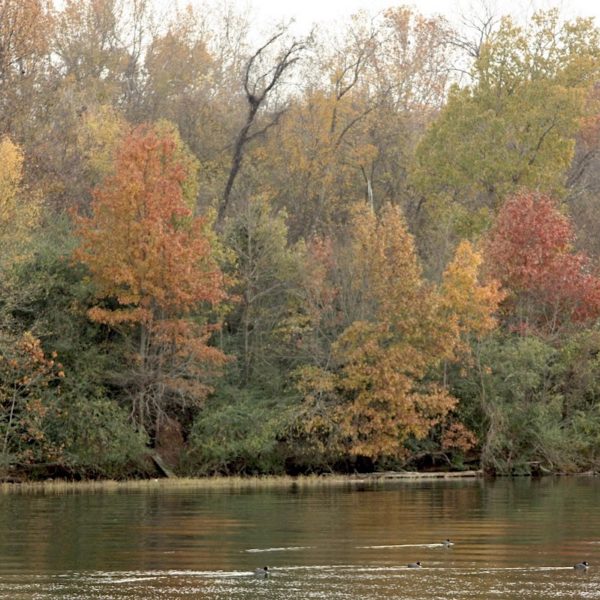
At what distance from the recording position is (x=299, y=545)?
27016 millimetres

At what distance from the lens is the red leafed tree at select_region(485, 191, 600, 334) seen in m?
58.5

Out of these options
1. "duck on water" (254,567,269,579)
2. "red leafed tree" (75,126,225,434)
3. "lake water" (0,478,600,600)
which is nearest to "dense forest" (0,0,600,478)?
"red leafed tree" (75,126,225,434)

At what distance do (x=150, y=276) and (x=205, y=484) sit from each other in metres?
7.55

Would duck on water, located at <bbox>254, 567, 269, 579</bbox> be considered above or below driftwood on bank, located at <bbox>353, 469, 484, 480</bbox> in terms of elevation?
below

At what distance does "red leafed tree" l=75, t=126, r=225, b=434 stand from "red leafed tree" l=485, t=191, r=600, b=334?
13066 millimetres

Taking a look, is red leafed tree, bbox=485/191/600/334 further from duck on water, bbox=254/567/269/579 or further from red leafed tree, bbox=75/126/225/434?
duck on water, bbox=254/567/269/579

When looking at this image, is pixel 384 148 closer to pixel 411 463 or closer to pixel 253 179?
pixel 253 179

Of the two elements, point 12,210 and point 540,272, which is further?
point 540,272

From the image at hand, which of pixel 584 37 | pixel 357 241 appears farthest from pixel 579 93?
pixel 357 241

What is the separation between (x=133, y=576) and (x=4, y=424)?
25.8 metres

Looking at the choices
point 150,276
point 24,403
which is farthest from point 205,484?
point 150,276

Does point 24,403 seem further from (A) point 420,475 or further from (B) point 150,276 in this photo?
(A) point 420,475

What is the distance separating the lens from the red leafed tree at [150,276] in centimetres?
5078

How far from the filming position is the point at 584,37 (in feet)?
234
